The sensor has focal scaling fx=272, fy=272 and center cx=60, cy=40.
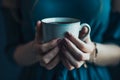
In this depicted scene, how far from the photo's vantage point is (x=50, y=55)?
24.9 inches

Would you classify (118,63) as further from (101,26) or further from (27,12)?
(27,12)

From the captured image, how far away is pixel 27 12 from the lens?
794 millimetres

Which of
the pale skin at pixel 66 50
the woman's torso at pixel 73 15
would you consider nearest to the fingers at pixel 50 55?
the pale skin at pixel 66 50

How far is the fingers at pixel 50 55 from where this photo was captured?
622 millimetres

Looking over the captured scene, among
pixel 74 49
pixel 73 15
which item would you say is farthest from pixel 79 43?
pixel 73 15

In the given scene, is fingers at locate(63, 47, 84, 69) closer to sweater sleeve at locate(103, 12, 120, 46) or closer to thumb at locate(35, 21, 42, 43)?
thumb at locate(35, 21, 42, 43)

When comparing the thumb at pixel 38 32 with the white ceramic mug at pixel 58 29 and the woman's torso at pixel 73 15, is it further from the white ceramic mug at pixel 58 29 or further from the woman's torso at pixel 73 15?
the woman's torso at pixel 73 15

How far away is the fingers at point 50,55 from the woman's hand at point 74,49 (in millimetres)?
18

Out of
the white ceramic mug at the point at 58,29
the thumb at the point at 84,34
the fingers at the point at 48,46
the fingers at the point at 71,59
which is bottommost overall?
the fingers at the point at 71,59

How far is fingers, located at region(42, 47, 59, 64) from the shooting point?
2.04ft

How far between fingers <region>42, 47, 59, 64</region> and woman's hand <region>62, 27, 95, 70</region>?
2cm

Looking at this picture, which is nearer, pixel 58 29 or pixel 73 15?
pixel 58 29

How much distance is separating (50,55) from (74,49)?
0.20ft

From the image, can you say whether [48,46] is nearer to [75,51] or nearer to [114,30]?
[75,51]
